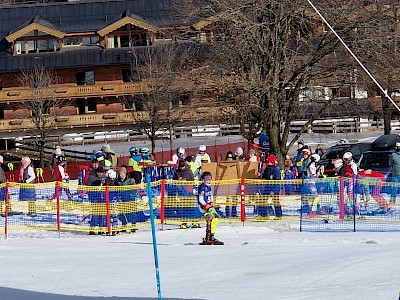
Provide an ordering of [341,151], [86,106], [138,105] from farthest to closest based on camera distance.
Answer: [86,106] → [138,105] → [341,151]

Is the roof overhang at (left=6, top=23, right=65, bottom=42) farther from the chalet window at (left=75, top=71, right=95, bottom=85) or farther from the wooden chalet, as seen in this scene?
the chalet window at (left=75, top=71, right=95, bottom=85)

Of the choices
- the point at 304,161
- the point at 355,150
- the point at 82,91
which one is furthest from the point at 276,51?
the point at 82,91

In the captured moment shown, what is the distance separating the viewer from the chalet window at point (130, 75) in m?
57.3

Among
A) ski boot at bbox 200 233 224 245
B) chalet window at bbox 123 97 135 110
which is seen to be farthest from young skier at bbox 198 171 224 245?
chalet window at bbox 123 97 135 110

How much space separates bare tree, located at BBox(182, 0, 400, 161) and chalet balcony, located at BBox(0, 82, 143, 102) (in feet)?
92.0

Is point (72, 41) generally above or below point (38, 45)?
above

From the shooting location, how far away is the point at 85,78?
217ft

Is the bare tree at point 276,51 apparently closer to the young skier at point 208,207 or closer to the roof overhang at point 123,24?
the young skier at point 208,207

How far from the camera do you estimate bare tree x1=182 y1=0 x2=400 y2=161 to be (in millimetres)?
29578

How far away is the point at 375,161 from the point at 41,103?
32.6 meters

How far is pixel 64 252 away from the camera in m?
19.4

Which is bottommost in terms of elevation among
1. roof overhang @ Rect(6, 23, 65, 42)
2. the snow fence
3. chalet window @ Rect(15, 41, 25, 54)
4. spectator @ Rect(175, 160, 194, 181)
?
the snow fence

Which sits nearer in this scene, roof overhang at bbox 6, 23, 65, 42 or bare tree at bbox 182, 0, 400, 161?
bare tree at bbox 182, 0, 400, 161

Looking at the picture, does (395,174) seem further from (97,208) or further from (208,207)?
(97,208)
